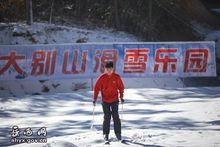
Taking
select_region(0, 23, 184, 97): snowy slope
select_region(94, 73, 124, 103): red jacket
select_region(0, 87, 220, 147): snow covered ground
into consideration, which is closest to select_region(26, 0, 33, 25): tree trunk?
select_region(0, 23, 184, 97): snowy slope

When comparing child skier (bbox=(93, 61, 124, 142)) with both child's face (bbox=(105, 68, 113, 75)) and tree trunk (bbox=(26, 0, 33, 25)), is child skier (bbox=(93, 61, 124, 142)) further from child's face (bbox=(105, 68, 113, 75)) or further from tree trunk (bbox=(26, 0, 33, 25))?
tree trunk (bbox=(26, 0, 33, 25))

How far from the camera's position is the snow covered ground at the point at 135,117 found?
895cm

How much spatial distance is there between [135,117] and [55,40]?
12113 mm

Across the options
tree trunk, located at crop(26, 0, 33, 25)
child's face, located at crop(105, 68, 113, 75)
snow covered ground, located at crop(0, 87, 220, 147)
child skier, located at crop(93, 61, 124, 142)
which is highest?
tree trunk, located at crop(26, 0, 33, 25)

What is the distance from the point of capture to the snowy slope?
18.5 m

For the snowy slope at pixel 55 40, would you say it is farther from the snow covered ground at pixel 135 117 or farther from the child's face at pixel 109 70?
the child's face at pixel 109 70

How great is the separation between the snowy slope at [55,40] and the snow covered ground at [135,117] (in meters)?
1.93

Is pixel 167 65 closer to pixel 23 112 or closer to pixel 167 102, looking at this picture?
pixel 167 102

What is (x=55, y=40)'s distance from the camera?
2306 cm

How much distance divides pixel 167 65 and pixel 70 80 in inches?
185

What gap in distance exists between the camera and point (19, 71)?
57.3 feet

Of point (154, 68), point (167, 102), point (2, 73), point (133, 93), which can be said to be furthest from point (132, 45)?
point (2, 73)

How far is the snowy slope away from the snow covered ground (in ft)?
6.33

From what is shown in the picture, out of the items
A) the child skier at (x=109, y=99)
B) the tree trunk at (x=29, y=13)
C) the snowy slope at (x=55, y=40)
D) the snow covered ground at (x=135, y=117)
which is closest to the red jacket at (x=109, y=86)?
the child skier at (x=109, y=99)
